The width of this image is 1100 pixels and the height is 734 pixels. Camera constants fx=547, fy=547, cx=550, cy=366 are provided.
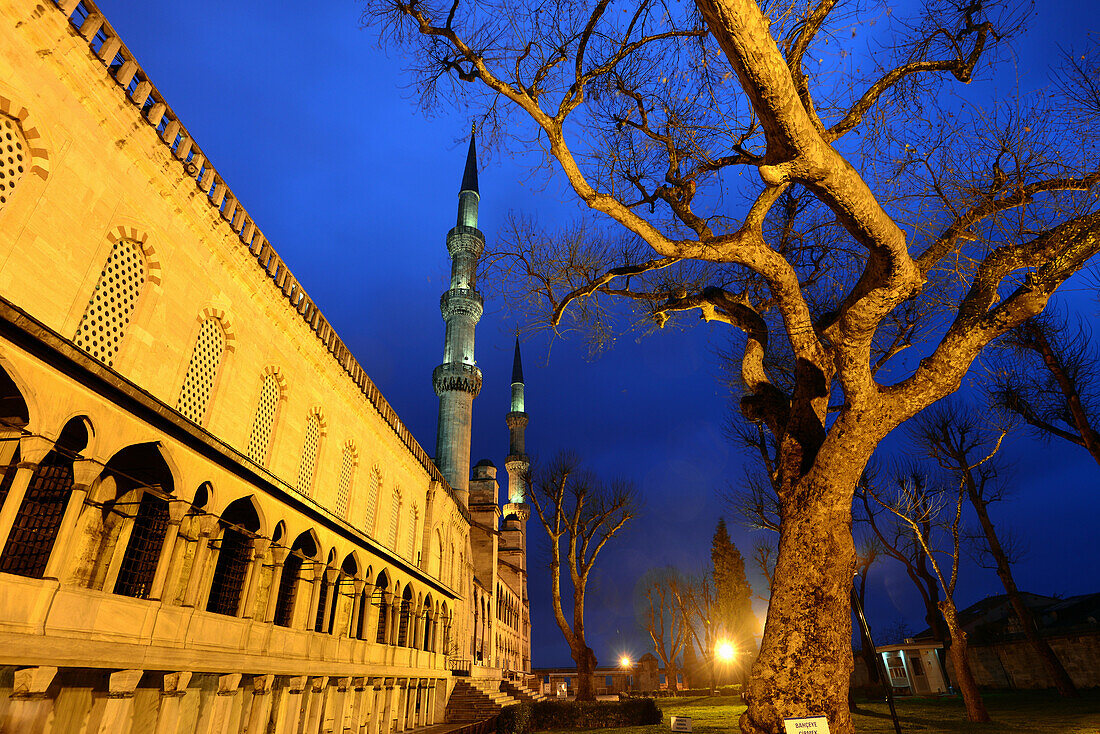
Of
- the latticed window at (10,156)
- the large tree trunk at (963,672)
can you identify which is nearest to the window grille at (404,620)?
the large tree trunk at (963,672)

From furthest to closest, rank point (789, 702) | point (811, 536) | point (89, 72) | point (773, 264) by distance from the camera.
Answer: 1. point (89, 72)
2. point (773, 264)
3. point (811, 536)
4. point (789, 702)

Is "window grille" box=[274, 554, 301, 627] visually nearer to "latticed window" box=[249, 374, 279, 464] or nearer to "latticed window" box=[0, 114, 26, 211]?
"latticed window" box=[249, 374, 279, 464]

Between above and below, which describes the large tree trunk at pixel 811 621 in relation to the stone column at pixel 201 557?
below

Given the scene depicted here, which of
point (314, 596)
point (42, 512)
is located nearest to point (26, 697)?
point (42, 512)

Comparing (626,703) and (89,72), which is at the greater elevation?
(89,72)

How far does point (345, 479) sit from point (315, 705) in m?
5.93

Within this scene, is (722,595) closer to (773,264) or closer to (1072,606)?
(1072,606)

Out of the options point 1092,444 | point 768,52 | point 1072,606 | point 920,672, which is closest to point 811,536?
point 768,52

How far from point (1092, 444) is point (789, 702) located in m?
17.0

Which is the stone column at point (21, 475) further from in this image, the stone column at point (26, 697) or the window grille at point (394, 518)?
the window grille at point (394, 518)

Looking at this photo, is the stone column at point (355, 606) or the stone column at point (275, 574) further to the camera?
the stone column at point (355, 606)

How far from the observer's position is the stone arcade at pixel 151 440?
701 centimetres

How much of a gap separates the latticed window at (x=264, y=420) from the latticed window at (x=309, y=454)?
145 cm

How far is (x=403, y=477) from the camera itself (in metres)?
21.8
